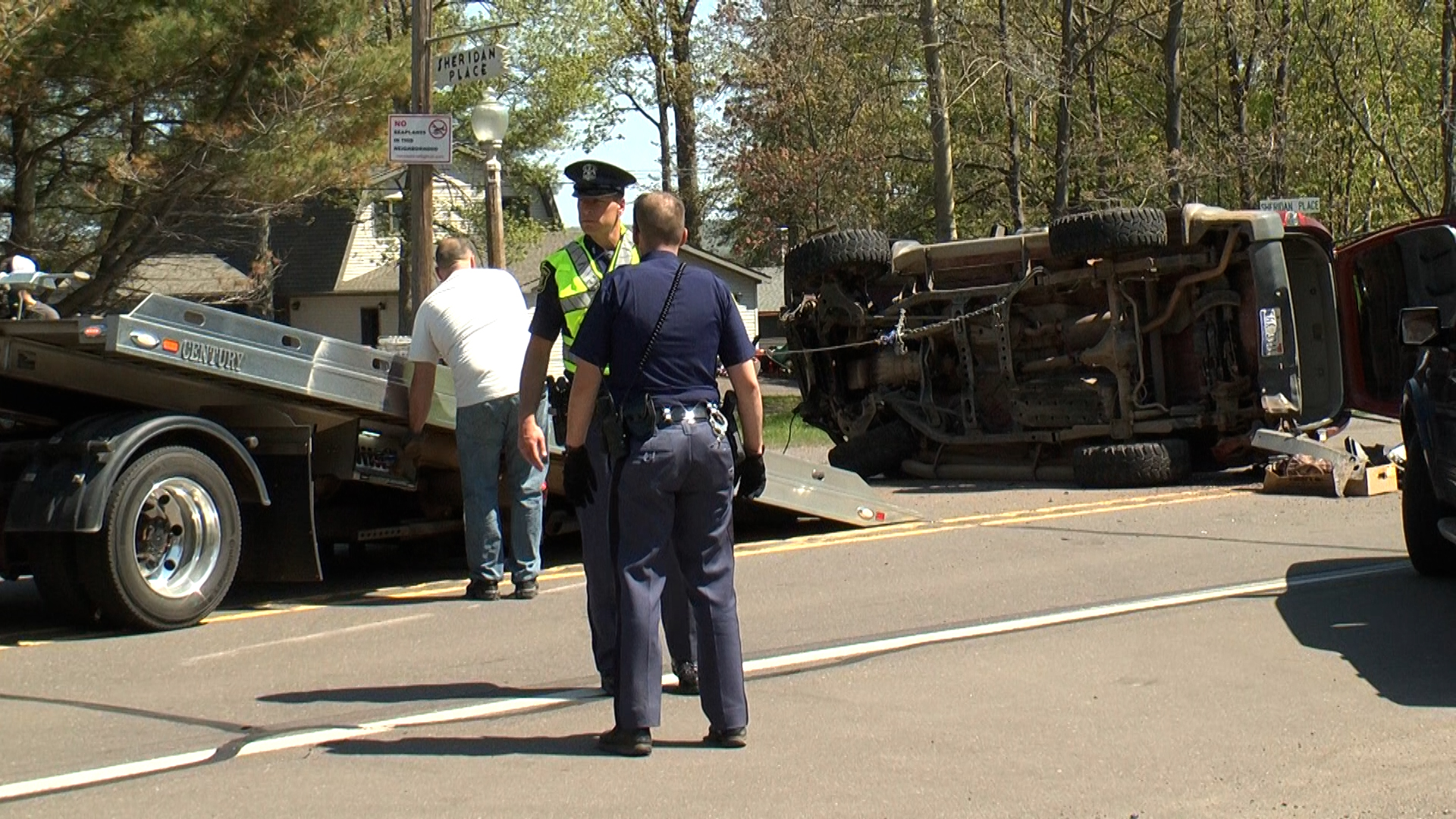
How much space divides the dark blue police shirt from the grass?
1170cm

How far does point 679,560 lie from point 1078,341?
872 centimetres

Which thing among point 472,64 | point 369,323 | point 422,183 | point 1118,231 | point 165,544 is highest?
point 369,323

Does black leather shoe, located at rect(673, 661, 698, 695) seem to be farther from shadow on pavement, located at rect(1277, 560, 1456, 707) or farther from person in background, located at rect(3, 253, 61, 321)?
person in background, located at rect(3, 253, 61, 321)

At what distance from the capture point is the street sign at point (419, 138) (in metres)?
15.3

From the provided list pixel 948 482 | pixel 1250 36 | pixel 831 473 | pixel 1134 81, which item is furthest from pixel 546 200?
pixel 831 473

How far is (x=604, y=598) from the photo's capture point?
606 cm

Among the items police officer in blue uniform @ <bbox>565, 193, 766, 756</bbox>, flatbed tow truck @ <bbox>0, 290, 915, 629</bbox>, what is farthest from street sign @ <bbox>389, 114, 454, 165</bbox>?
police officer in blue uniform @ <bbox>565, 193, 766, 756</bbox>

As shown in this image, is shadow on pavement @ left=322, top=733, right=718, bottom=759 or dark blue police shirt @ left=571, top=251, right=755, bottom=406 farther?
shadow on pavement @ left=322, top=733, right=718, bottom=759

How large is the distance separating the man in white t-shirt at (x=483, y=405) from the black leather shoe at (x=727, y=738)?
3109 millimetres

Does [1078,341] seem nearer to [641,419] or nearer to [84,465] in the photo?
[84,465]

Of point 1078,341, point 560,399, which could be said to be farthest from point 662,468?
point 1078,341

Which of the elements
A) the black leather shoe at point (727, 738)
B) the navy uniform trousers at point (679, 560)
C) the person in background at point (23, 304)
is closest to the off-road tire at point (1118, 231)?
the person in background at point (23, 304)

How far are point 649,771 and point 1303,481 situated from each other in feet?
27.7

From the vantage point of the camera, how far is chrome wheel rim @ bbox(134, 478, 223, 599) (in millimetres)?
7625
